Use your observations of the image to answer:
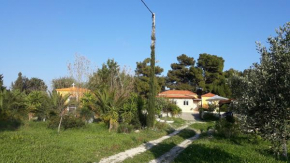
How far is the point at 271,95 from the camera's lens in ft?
23.2

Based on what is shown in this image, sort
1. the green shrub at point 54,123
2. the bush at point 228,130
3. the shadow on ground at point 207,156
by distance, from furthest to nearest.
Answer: the green shrub at point 54,123, the bush at point 228,130, the shadow on ground at point 207,156

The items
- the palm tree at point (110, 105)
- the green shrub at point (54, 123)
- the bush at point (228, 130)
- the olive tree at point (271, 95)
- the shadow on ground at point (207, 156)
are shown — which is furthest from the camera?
the palm tree at point (110, 105)

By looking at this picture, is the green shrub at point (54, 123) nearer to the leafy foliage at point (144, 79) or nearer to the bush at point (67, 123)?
the bush at point (67, 123)

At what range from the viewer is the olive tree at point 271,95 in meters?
6.80

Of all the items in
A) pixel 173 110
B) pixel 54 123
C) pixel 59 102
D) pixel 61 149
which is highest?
pixel 59 102

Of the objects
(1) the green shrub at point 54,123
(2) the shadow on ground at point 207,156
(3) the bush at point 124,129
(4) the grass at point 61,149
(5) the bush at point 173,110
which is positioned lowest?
(2) the shadow on ground at point 207,156

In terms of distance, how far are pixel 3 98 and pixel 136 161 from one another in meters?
12.9

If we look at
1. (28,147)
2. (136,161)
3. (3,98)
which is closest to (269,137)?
(136,161)

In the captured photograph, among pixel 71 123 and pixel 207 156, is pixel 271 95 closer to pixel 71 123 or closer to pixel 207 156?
pixel 207 156

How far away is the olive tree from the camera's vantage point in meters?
6.80

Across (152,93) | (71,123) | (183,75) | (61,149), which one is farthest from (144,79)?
(61,149)

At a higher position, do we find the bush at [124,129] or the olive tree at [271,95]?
the olive tree at [271,95]

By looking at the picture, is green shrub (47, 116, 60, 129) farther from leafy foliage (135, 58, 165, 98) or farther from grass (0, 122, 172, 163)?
leafy foliage (135, 58, 165, 98)

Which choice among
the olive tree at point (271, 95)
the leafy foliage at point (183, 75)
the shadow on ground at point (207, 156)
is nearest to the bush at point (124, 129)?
the shadow on ground at point (207, 156)
